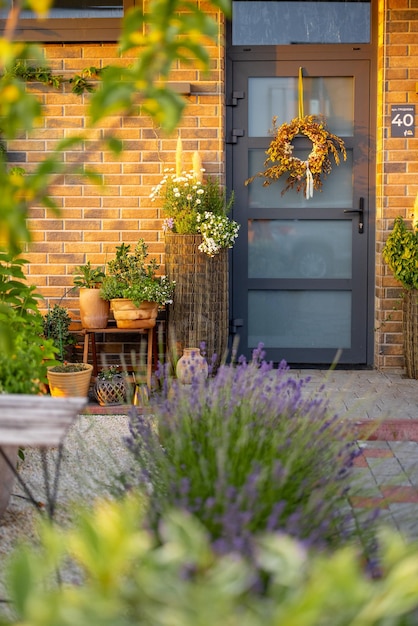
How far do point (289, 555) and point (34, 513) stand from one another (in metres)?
2.48

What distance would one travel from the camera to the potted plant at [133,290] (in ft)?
18.7

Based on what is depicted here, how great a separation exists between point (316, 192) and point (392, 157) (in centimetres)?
56

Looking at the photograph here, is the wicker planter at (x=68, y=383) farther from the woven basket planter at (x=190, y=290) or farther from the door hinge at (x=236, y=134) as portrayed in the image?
the door hinge at (x=236, y=134)

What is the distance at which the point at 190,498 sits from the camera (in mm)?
2553

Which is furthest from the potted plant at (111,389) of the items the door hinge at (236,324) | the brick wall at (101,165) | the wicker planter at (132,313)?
the door hinge at (236,324)

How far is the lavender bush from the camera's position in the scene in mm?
2350

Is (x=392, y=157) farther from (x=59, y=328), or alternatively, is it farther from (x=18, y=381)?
(x=18, y=381)

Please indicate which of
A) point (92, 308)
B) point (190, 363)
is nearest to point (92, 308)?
point (92, 308)

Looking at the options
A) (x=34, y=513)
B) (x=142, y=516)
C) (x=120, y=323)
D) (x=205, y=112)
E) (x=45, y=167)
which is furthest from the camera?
(x=205, y=112)

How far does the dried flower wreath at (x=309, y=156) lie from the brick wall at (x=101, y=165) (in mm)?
379

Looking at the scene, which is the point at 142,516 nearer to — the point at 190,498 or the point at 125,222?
the point at 190,498

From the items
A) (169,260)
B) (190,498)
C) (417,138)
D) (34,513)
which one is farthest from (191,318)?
(190,498)

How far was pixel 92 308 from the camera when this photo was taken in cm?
586

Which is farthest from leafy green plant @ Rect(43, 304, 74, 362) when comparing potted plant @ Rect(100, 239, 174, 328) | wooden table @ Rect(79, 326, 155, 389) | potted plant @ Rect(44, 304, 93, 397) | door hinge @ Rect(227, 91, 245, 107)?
door hinge @ Rect(227, 91, 245, 107)
